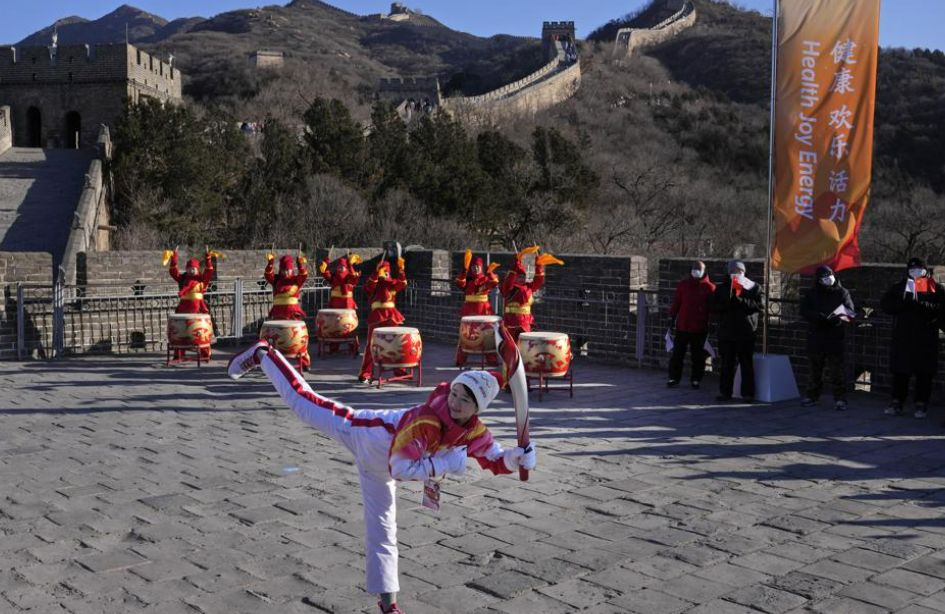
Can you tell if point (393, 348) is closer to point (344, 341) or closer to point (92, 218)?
point (344, 341)

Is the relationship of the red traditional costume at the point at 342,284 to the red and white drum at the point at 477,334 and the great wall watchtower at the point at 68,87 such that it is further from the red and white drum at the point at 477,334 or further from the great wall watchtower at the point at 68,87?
the great wall watchtower at the point at 68,87

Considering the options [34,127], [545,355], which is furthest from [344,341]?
[34,127]

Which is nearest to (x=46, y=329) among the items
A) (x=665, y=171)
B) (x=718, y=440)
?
(x=718, y=440)

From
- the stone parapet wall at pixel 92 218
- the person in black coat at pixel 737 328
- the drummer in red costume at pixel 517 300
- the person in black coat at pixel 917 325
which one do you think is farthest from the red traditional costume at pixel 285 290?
the person in black coat at pixel 917 325

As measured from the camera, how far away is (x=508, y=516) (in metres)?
7.32

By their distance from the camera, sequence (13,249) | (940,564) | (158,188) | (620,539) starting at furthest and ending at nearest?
1. (158,188)
2. (13,249)
3. (620,539)
4. (940,564)

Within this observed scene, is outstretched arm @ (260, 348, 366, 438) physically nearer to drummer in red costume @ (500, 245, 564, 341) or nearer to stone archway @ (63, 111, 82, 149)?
drummer in red costume @ (500, 245, 564, 341)

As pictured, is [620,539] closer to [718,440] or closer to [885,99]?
[718,440]

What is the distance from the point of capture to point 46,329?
1580 cm

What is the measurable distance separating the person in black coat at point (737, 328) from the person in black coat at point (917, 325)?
1.63m

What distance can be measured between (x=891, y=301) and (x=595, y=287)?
18.8 feet

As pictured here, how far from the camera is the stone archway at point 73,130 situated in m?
46.0

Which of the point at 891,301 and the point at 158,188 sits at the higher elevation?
the point at 158,188

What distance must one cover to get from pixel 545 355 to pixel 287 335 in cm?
396
